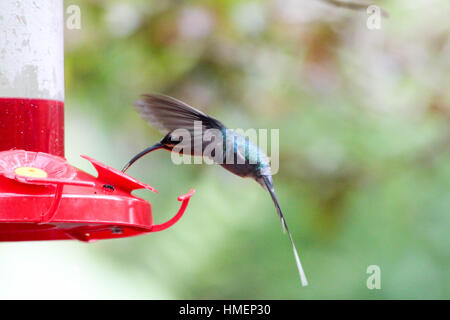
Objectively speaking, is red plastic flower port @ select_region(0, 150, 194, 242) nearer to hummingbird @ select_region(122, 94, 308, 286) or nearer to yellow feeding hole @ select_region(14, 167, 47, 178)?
yellow feeding hole @ select_region(14, 167, 47, 178)

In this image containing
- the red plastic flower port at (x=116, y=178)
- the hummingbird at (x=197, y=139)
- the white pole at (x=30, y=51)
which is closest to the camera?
the red plastic flower port at (x=116, y=178)

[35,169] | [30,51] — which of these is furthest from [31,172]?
[30,51]

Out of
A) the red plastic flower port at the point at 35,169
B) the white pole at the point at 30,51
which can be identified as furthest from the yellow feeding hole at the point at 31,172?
the white pole at the point at 30,51

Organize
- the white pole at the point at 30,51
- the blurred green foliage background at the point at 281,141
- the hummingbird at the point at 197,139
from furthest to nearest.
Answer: the blurred green foliage background at the point at 281,141 < the hummingbird at the point at 197,139 < the white pole at the point at 30,51

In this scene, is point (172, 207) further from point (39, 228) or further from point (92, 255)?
point (39, 228)

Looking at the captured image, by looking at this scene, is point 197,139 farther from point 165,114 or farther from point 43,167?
point 43,167

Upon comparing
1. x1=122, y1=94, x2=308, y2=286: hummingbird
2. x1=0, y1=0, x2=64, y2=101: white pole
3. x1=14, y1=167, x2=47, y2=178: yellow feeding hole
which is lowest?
x1=14, y1=167, x2=47, y2=178: yellow feeding hole

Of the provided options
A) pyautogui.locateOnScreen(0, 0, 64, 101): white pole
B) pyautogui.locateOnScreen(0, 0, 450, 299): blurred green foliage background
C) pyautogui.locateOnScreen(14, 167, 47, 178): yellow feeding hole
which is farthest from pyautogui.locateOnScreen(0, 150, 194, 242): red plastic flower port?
pyautogui.locateOnScreen(0, 0, 450, 299): blurred green foliage background

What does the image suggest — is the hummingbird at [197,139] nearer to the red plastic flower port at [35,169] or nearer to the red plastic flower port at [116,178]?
the red plastic flower port at [116,178]
